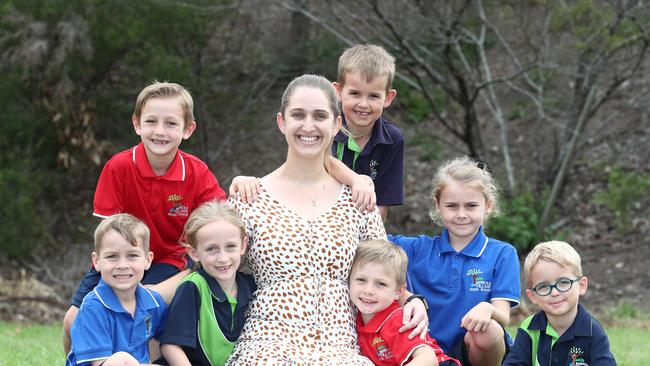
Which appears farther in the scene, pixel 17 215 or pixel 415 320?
pixel 17 215

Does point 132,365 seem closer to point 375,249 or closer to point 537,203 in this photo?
point 375,249

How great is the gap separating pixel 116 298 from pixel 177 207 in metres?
0.75

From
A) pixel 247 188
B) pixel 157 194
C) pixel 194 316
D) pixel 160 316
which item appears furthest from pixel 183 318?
pixel 157 194

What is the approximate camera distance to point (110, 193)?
15.4 ft

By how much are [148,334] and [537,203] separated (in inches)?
334

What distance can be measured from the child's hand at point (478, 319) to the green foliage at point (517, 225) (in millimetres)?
6868

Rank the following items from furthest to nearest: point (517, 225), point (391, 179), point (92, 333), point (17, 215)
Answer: point (517, 225)
point (17, 215)
point (391, 179)
point (92, 333)

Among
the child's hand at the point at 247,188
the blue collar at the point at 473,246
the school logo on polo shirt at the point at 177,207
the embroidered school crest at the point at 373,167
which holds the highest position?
the embroidered school crest at the point at 373,167

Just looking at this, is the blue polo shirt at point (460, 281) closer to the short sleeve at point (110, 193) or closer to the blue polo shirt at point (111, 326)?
the blue polo shirt at point (111, 326)

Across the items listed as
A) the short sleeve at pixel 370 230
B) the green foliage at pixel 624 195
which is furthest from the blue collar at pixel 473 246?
the green foliage at pixel 624 195

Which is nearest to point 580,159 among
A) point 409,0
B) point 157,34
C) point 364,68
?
point 409,0

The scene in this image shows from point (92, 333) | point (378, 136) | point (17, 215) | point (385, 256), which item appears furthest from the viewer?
point (17, 215)

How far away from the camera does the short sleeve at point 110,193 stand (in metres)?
4.69

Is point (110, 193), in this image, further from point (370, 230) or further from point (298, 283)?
point (370, 230)
